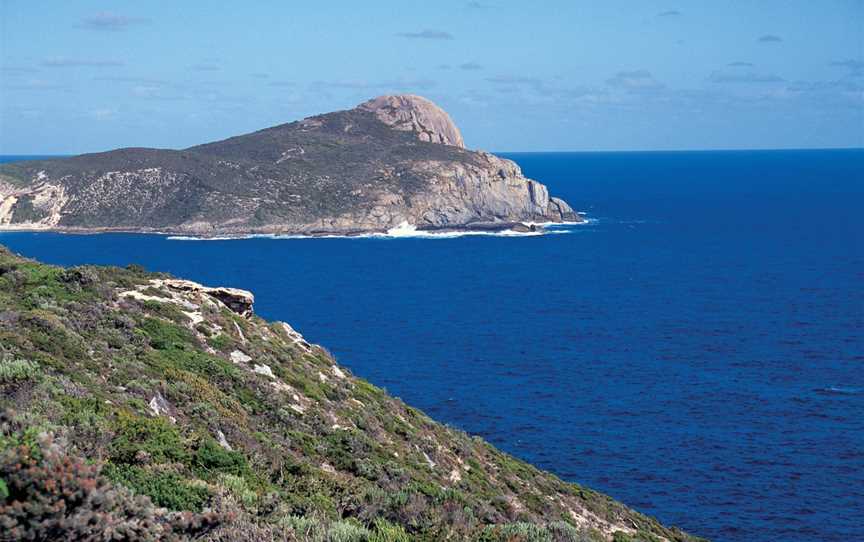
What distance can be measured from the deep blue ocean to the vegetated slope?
51.0ft

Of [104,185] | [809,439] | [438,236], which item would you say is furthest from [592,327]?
[104,185]

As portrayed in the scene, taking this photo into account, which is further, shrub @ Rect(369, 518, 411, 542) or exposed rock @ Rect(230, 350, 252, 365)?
exposed rock @ Rect(230, 350, 252, 365)

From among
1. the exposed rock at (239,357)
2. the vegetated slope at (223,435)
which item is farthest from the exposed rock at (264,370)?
the exposed rock at (239,357)

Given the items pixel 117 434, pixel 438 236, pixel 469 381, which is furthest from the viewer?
pixel 438 236

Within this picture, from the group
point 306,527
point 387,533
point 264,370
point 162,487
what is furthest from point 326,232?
point 306,527

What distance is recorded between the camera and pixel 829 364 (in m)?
67.9

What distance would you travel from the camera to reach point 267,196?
586 ft

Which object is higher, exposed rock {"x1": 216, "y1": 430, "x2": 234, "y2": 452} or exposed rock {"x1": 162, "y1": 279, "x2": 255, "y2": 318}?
exposed rock {"x1": 162, "y1": 279, "x2": 255, "y2": 318}

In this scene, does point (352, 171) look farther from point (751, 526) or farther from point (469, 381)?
point (751, 526)

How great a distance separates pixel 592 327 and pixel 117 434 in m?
71.9

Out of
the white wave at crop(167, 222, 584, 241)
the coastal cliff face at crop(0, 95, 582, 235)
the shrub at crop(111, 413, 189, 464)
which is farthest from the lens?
the coastal cliff face at crop(0, 95, 582, 235)

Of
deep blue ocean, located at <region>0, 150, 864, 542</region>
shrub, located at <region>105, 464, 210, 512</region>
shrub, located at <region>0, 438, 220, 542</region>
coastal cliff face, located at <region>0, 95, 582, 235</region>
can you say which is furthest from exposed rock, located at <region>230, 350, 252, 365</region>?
coastal cliff face, located at <region>0, 95, 582, 235</region>

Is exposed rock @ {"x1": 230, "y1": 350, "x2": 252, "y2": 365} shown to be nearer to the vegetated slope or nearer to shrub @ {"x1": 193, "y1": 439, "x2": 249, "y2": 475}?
the vegetated slope

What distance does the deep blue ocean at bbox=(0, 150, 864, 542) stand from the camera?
4656cm
